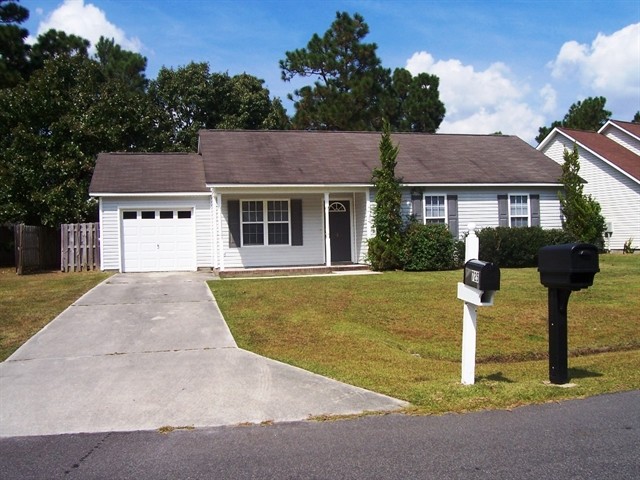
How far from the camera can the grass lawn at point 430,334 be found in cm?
700

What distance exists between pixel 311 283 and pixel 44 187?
14.0 meters

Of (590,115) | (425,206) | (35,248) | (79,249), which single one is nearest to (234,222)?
(79,249)

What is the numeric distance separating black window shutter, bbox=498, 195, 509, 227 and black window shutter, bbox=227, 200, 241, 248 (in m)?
9.04

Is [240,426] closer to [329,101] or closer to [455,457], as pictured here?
[455,457]

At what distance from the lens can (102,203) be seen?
19.7 m

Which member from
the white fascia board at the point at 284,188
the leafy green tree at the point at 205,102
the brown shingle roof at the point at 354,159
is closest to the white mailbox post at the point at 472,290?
the white fascia board at the point at 284,188

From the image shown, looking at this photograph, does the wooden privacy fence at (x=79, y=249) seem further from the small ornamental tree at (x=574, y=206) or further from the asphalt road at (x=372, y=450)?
the small ornamental tree at (x=574, y=206)

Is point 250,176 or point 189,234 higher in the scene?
point 250,176

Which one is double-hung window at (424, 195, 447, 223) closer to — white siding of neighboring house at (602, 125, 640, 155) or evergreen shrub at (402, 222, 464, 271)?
evergreen shrub at (402, 222, 464, 271)

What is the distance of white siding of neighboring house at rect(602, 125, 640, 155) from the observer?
28.7 meters

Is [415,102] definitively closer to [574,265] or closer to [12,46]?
[12,46]

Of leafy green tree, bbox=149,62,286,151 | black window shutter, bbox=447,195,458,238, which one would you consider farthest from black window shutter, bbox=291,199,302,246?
leafy green tree, bbox=149,62,286,151

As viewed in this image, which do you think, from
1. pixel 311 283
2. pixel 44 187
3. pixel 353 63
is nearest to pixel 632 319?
pixel 311 283

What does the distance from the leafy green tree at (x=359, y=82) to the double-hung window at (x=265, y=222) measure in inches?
833
